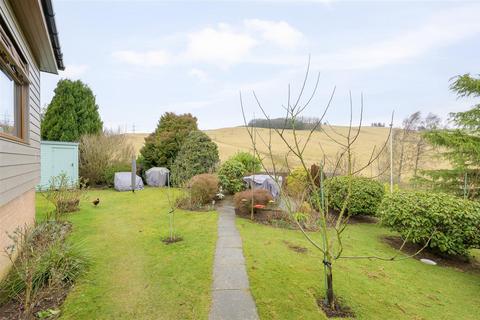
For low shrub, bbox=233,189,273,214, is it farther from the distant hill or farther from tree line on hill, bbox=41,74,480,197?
the distant hill

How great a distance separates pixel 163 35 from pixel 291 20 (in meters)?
4.95

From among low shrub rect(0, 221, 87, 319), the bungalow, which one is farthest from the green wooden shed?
low shrub rect(0, 221, 87, 319)

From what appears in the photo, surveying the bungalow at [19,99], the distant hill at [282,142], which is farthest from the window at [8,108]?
the distant hill at [282,142]

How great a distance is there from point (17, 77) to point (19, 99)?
46 cm

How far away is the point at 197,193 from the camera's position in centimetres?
983

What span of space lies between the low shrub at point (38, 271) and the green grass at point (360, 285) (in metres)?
2.60

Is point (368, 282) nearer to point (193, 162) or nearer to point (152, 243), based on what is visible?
point (152, 243)

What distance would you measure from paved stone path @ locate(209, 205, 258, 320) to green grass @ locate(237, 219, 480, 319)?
131 millimetres

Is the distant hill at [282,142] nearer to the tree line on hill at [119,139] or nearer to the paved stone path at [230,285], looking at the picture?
the tree line on hill at [119,139]

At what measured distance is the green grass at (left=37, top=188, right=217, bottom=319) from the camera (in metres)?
3.22

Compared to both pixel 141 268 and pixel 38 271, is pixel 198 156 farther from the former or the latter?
pixel 38 271

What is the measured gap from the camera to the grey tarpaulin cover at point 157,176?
1498 centimetres

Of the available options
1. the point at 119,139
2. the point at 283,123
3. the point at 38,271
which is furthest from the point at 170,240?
the point at 119,139

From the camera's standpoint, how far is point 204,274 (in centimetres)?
417
